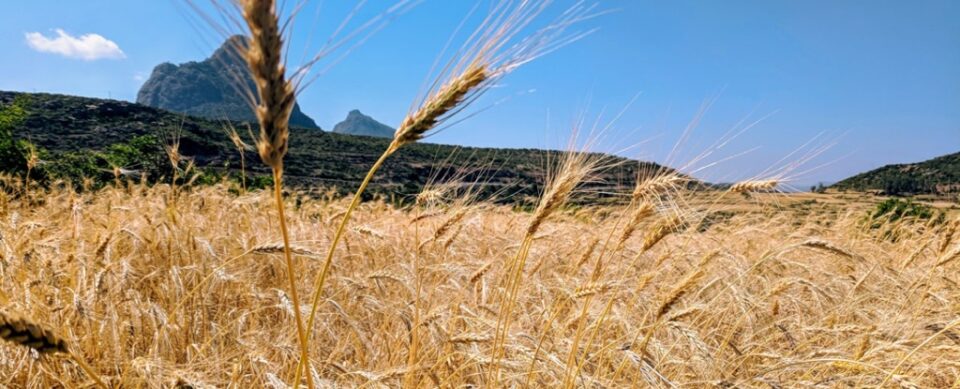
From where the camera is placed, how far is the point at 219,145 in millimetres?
37375

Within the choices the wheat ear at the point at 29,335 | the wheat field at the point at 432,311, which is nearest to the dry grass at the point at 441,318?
the wheat field at the point at 432,311

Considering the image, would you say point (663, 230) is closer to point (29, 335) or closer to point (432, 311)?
point (432, 311)

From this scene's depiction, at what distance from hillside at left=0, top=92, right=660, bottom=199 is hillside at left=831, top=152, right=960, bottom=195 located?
18.3m

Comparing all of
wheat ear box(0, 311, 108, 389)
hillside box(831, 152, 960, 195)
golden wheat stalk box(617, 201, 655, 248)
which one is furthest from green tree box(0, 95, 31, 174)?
hillside box(831, 152, 960, 195)

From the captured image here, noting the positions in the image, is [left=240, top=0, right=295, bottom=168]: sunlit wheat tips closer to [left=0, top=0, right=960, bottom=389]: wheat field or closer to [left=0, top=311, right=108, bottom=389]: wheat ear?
[left=0, top=0, right=960, bottom=389]: wheat field

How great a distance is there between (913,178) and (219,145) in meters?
52.2

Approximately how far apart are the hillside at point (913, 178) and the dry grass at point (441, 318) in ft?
114

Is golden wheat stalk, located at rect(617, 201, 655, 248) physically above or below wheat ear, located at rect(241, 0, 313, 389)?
below

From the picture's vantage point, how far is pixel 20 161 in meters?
11.4

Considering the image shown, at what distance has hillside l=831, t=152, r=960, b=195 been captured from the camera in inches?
1246

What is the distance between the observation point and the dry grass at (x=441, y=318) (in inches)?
72.8

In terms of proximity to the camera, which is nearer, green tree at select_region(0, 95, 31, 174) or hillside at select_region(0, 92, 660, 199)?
green tree at select_region(0, 95, 31, 174)

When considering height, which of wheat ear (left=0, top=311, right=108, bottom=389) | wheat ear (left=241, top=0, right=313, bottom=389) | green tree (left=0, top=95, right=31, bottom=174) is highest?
green tree (left=0, top=95, right=31, bottom=174)

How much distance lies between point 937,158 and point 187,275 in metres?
56.8
